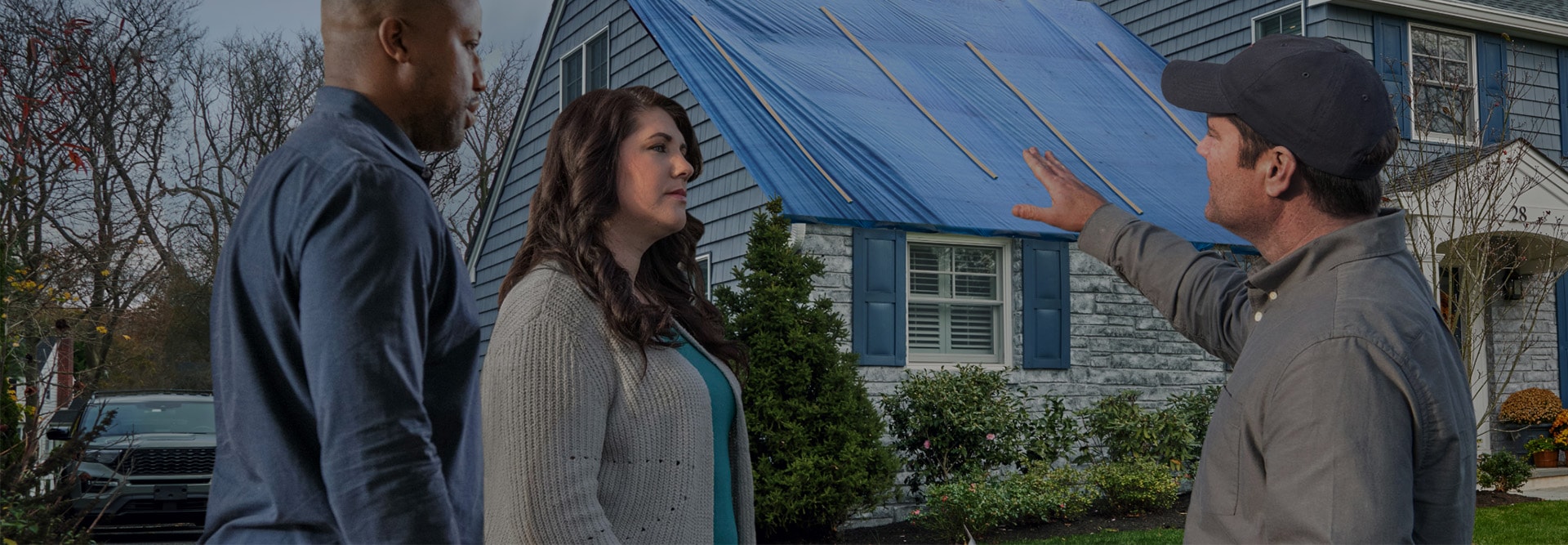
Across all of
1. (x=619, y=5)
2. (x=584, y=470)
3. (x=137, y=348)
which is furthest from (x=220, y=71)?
(x=584, y=470)

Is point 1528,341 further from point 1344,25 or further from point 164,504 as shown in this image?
point 164,504

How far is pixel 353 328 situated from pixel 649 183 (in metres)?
1.27

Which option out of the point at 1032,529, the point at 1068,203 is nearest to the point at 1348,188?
the point at 1068,203

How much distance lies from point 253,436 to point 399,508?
0.21 m

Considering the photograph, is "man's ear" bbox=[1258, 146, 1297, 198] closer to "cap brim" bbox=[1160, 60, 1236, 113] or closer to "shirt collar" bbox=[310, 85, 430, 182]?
"cap brim" bbox=[1160, 60, 1236, 113]

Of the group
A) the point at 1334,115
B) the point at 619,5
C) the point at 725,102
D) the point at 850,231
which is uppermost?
the point at 619,5

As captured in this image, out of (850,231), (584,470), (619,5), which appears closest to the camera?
(584,470)

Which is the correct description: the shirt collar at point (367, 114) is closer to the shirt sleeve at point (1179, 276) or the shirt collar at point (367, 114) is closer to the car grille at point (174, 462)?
the shirt sleeve at point (1179, 276)

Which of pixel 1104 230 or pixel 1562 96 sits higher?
pixel 1562 96

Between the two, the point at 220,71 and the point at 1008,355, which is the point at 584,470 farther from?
the point at 220,71

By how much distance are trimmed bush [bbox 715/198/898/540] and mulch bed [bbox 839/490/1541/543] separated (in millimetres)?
398

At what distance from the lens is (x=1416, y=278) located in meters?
1.92

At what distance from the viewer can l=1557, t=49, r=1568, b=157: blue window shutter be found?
1518 cm

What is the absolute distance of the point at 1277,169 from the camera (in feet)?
6.77
